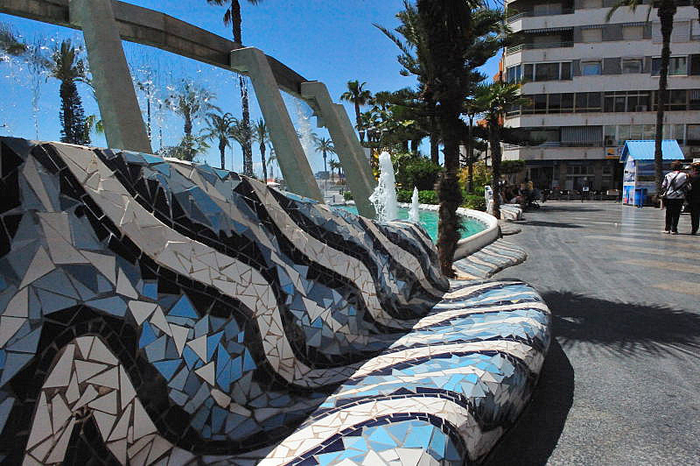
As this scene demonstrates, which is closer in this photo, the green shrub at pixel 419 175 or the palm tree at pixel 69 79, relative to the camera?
the palm tree at pixel 69 79

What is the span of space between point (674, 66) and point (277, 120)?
4400 cm

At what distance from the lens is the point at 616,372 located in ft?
11.3

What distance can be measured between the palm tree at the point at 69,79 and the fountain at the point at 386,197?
8843 mm

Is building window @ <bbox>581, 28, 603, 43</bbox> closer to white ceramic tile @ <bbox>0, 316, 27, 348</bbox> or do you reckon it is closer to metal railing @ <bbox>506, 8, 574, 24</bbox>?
metal railing @ <bbox>506, 8, 574, 24</bbox>

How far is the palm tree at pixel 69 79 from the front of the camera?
13.9 meters

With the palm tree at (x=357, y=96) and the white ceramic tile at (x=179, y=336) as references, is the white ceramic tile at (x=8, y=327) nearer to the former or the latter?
the white ceramic tile at (x=179, y=336)

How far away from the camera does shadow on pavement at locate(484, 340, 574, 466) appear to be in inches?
92.4

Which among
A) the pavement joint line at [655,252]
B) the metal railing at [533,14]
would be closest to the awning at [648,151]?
the pavement joint line at [655,252]

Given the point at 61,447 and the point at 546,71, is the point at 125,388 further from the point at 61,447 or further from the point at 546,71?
the point at 546,71

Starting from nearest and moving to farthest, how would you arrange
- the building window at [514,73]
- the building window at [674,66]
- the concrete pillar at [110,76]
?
1. the concrete pillar at [110,76]
2. the building window at [674,66]
3. the building window at [514,73]

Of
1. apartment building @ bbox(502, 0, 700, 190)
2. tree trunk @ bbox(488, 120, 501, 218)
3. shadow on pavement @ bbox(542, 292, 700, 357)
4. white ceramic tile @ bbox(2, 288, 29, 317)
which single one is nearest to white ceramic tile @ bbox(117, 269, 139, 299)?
white ceramic tile @ bbox(2, 288, 29, 317)

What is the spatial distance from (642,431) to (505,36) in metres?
20.3

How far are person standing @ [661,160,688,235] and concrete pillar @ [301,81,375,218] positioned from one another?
7.35 meters

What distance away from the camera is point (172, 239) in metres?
1.92
